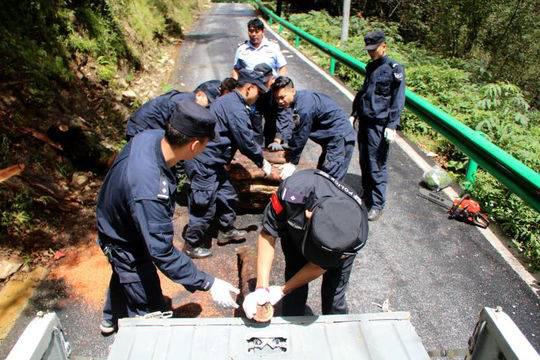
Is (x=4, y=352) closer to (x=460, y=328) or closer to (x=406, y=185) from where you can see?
(x=460, y=328)

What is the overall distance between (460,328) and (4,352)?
3640 millimetres

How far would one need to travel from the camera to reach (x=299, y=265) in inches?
114

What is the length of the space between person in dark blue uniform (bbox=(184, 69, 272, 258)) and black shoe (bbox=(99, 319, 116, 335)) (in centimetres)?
115

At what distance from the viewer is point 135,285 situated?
2898 mm

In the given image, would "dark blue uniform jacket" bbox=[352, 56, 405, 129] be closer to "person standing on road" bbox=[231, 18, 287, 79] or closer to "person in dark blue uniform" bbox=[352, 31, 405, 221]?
"person in dark blue uniform" bbox=[352, 31, 405, 221]

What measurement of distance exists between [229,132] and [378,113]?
180 centimetres

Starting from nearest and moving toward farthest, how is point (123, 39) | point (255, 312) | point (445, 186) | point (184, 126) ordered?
1. point (255, 312)
2. point (184, 126)
3. point (445, 186)
4. point (123, 39)

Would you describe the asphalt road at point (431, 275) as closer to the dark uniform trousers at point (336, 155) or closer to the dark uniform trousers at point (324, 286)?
the dark uniform trousers at point (324, 286)

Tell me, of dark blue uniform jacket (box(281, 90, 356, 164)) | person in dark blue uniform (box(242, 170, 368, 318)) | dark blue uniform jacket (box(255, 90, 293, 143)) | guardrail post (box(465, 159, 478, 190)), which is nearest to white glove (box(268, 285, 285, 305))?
person in dark blue uniform (box(242, 170, 368, 318))

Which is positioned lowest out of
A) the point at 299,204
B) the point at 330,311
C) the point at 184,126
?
the point at 330,311

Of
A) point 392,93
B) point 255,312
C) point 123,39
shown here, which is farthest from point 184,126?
point 123,39

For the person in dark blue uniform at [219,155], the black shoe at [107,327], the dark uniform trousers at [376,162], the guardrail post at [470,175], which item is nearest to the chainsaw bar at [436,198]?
the guardrail post at [470,175]

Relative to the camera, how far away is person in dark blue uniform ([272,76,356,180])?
14.1 ft

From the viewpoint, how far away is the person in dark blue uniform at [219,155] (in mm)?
4168
